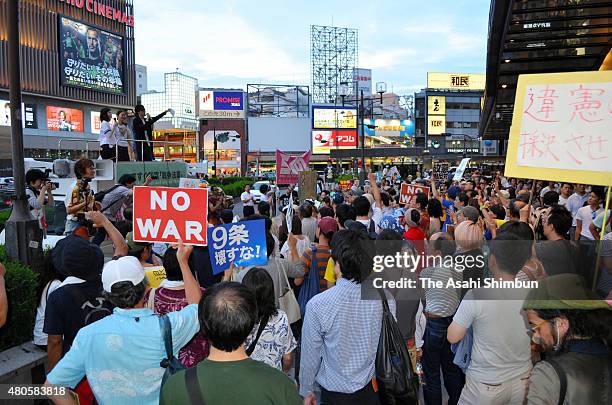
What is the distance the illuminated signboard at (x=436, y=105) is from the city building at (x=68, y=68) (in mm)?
51236

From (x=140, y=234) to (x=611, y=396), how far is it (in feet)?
11.3

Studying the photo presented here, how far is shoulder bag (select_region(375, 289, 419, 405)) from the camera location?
10.9 ft

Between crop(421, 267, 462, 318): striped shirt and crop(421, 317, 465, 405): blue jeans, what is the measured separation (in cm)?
19

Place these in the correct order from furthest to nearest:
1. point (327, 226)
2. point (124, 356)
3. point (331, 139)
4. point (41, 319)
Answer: point (331, 139), point (327, 226), point (41, 319), point (124, 356)

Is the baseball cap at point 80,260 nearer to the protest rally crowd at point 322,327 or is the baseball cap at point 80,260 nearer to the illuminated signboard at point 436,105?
the protest rally crowd at point 322,327

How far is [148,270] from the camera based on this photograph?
4.70 m

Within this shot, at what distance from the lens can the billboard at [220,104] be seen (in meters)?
68.2

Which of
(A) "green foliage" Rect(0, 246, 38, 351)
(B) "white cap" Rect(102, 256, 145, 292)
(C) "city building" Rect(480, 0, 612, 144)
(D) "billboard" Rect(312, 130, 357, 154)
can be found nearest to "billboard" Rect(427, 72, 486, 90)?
(D) "billboard" Rect(312, 130, 357, 154)

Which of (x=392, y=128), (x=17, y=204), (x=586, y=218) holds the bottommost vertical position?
(x=586, y=218)

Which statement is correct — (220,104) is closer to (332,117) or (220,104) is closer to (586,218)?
(332,117)

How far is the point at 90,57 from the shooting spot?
4119 centimetres

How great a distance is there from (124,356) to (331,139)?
62.4 meters

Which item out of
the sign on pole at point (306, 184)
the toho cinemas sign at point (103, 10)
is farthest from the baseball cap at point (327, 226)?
the toho cinemas sign at point (103, 10)

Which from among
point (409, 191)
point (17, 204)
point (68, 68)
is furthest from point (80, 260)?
point (68, 68)
